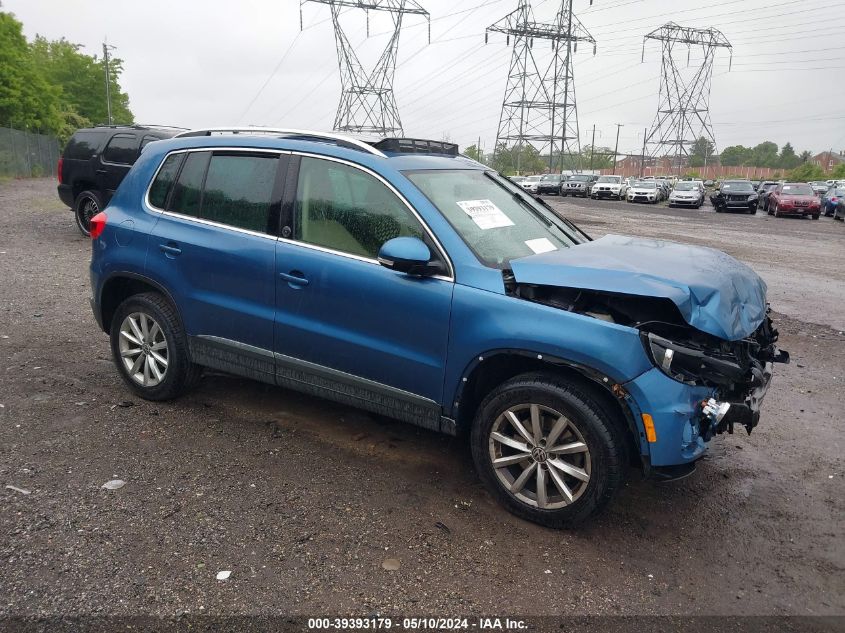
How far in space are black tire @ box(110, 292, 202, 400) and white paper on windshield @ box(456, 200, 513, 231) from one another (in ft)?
6.99

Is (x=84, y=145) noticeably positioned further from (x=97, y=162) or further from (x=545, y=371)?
(x=545, y=371)

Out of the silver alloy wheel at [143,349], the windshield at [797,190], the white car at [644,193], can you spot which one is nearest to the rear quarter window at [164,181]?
the silver alloy wheel at [143,349]

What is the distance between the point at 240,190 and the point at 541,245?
6.48 feet

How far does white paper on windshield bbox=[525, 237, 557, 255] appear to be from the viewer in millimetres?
4016

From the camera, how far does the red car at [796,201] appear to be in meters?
28.8

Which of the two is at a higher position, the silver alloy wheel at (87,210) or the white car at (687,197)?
the white car at (687,197)

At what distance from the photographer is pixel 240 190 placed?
4352mm

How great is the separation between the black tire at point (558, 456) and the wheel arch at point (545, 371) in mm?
51

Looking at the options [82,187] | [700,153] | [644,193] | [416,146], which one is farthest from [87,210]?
[700,153]

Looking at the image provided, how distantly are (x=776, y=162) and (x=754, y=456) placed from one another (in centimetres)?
12584

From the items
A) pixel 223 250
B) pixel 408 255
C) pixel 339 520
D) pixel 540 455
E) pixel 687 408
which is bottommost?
pixel 339 520

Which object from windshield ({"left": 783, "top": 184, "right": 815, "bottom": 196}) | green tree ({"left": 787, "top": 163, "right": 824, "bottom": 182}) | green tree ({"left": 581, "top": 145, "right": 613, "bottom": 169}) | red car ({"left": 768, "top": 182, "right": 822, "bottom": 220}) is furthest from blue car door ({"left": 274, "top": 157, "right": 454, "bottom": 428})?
green tree ({"left": 581, "top": 145, "right": 613, "bottom": 169})

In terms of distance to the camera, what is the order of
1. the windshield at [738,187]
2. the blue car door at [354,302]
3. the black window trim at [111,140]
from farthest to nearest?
the windshield at [738,187] → the black window trim at [111,140] → the blue car door at [354,302]

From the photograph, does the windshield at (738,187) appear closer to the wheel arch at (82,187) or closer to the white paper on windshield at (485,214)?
the wheel arch at (82,187)
